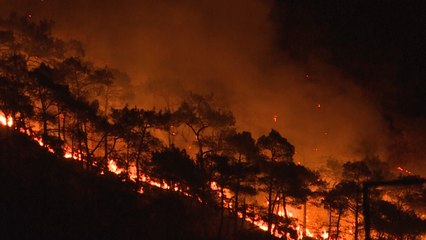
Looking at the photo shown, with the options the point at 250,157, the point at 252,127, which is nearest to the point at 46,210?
the point at 250,157

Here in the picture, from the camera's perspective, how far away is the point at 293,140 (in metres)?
56.4

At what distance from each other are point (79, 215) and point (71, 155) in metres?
8.62

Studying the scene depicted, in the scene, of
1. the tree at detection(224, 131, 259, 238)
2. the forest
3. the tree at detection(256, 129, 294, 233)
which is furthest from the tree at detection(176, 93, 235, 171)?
the tree at detection(256, 129, 294, 233)

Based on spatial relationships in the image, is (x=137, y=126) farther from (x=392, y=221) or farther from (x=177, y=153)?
A: (x=392, y=221)

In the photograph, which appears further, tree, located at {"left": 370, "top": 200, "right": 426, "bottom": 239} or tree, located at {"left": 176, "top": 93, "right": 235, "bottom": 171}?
tree, located at {"left": 176, "top": 93, "right": 235, "bottom": 171}

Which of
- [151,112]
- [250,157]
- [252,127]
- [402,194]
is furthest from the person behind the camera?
[252,127]

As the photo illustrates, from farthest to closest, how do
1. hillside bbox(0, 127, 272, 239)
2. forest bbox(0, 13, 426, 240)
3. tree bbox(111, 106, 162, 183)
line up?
tree bbox(111, 106, 162, 183)
forest bbox(0, 13, 426, 240)
hillside bbox(0, 127, 272, 239)

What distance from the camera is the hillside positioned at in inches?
717

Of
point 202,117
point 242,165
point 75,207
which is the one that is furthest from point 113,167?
point 242,165

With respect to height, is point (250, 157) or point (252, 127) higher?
point (252, 127)

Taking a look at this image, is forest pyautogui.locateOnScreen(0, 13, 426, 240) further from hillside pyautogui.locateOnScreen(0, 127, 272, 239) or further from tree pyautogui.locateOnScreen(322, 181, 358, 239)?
hillside pyautogui.locateOnScreen(0, 127, 272, 239)

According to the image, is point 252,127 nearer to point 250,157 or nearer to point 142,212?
point 250,157

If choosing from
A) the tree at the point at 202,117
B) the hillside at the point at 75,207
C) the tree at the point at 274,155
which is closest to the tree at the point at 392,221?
the tree at the point at 274,155

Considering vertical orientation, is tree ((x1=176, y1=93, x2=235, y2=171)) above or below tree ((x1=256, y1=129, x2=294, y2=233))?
above
